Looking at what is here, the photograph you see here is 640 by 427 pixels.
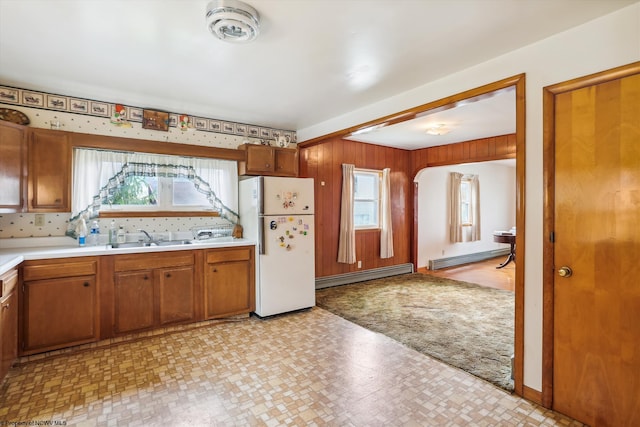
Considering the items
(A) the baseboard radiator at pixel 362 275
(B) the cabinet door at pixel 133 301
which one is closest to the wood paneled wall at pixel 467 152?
(A) the baseboard radiator at pixel 362 275

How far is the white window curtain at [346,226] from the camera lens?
5090mm

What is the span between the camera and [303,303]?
388 cm

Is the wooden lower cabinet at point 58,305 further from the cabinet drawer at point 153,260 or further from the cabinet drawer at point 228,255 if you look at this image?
the cabinet drawer at point 228,255

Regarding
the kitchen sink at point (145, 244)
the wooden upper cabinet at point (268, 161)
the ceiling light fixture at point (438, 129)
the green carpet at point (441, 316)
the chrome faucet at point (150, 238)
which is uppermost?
the ceiling light fixture at point (438, 129)

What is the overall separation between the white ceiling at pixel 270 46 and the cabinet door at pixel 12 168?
503mm

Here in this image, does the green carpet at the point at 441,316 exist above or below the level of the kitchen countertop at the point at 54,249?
below

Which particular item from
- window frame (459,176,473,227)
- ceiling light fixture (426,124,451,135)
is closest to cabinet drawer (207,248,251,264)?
ceiling light fixture (426,124,451,135)

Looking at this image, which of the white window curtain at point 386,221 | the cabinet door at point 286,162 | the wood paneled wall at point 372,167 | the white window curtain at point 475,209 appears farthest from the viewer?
the white window curtain at point 475,209

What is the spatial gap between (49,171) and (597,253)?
4.29 m

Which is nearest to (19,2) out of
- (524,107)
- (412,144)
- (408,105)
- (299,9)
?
(299,9)

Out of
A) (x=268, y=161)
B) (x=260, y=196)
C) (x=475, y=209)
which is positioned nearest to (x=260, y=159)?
(x=268, y=161)

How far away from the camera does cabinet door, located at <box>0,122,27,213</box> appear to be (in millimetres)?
2543

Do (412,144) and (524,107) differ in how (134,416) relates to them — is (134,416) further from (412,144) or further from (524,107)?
(412,144)

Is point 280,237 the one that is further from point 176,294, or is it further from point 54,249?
point 54,249
